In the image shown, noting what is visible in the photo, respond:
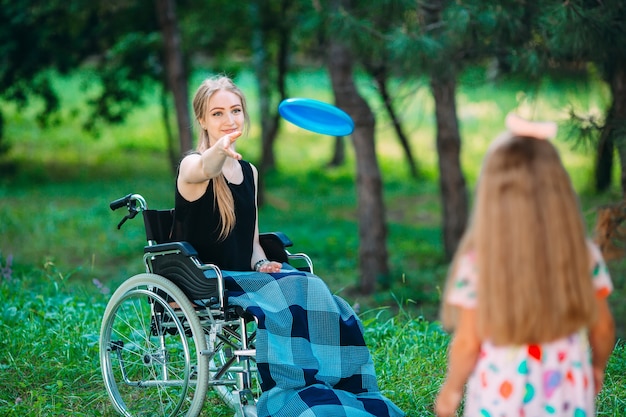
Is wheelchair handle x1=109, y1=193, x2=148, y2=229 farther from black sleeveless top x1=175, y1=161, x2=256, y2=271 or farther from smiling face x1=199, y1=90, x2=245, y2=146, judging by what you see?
smiling face x1=199, y1=90, x2=245, y2=146

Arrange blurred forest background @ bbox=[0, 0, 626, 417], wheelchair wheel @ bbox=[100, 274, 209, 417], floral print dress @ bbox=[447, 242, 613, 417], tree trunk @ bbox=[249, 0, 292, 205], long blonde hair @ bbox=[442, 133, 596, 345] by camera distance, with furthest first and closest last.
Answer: tree trunk @ bbox=[249, 0, 292, 205] → blurred forest background @ bbox=[0, 0, 626, 417] → wheelchair wheel @ bbox=[100, 274, 209, 417] → floral print dress @ bbox=[447, 242, 613, 417] → long blonde hair @ bbox=[442, 133, 596, 345]

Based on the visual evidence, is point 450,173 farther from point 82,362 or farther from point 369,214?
point 82,362

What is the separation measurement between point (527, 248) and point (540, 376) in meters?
0.34

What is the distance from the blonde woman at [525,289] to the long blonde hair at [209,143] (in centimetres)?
121

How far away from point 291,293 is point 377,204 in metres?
4.92

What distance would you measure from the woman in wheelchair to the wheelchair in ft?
0.30

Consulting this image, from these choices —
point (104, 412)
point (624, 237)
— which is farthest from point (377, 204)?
point (104, 412)

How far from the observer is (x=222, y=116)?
3281 mm

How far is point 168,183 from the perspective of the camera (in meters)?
12.6

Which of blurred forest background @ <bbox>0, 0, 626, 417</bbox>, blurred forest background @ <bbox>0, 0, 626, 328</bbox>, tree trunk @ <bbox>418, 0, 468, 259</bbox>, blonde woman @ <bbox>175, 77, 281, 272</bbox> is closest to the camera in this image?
blonde woman @ <bbox>175, 77, 281, 272</bbox>

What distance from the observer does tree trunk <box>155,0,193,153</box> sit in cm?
928

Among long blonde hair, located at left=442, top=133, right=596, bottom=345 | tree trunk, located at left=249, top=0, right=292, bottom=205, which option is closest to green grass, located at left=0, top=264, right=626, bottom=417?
long blonde hair, located at left=442, top=133, right=596, bottom=345

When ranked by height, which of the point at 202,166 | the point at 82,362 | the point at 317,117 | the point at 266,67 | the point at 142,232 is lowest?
the point at 142,232

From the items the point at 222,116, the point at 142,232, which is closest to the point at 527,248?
the point at 222,116
